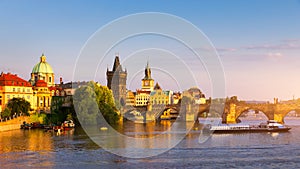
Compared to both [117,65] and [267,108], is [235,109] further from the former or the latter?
[117,65]

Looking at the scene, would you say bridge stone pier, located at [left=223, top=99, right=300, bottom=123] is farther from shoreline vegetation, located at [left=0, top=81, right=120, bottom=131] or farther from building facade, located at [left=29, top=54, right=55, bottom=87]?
building facade, located at [left=29, top=54, right=55, bottom=87]

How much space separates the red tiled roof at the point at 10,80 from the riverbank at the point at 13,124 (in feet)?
25.3

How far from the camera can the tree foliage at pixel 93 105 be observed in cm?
5891

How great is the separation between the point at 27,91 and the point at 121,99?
113 feet

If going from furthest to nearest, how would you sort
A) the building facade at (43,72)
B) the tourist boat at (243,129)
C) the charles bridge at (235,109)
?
the building facade at (43,72) → the charles bridge at (235,109) → the tourist boat at (243,129)

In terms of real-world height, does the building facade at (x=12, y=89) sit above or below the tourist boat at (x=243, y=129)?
above

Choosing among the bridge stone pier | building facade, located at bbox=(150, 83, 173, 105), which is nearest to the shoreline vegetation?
the bridge stone pier

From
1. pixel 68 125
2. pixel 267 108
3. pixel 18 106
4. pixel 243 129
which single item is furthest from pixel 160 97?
pixel 243 129

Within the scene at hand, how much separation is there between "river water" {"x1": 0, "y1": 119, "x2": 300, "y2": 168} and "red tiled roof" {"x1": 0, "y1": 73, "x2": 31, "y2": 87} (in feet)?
84.6

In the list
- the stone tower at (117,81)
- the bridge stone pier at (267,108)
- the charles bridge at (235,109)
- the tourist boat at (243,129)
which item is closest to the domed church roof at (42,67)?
the stone tower at (117,81)

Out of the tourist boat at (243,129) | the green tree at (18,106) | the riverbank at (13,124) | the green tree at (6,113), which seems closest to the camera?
the riverbank at (13,124)

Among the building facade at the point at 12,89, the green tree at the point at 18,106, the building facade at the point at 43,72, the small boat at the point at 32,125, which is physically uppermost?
A: the building facade at the point at 43,72

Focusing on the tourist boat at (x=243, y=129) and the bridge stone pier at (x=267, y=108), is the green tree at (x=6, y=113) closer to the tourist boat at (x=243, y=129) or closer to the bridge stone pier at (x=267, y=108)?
the tourist boat at (x=243, y=129)

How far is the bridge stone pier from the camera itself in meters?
70.1
